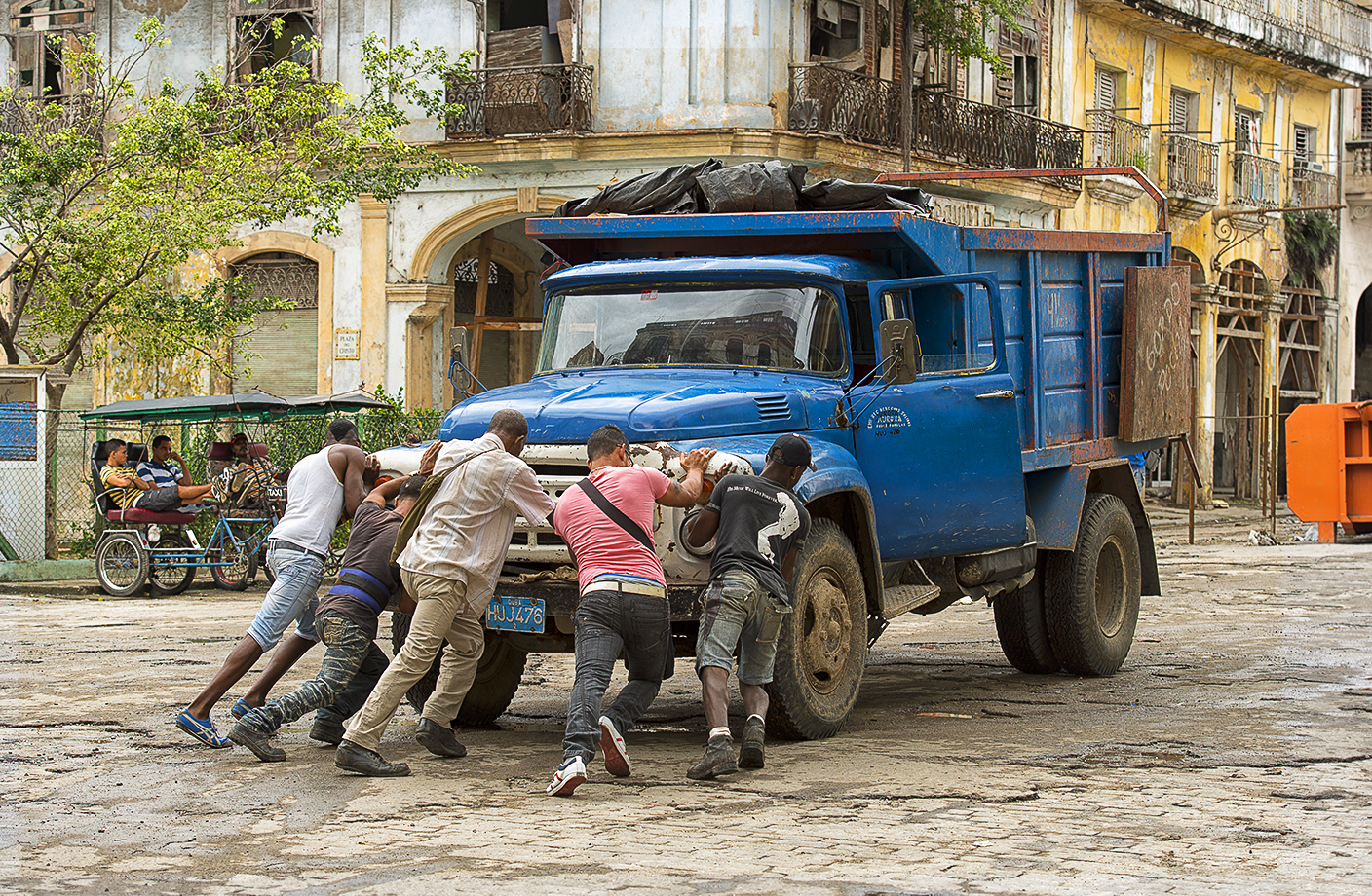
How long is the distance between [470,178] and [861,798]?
1796 cm

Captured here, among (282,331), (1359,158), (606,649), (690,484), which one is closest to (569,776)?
(606,649)

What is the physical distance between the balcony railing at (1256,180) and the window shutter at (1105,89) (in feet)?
12.7

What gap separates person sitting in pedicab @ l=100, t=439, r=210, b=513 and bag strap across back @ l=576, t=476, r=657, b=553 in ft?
34.6

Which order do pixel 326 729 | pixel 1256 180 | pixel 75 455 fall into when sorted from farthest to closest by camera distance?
pixel 1256 180, pixel 75 455, pixel 326 729

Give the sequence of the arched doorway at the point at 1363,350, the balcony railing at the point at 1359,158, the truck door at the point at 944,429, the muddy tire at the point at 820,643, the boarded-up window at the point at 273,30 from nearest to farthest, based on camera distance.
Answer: the muddy tire at the point at 820,643 < the truck door at the point at 944,429 < the boarded-up window at the point at 273,30 < the balcony railing at the point at 1359,158 < the arched doorway at the point at 1363,350

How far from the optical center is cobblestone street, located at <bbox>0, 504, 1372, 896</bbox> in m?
5.79

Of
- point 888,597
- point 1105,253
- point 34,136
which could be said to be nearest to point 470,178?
point 34,136

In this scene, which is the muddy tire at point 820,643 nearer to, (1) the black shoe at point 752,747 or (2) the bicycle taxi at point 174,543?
(1) the black shoe at point 752,747

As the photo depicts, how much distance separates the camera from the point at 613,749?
7.40 metres

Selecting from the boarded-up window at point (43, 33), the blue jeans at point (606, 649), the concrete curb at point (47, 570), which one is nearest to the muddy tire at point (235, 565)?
the concrete curb at point (47, 570)

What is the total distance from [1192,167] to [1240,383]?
5.45 metres

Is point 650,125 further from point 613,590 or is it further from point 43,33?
point 613,590

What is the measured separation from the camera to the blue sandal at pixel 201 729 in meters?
8.27

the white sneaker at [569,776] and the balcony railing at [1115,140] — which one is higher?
the balcony railing at [1115,140]
